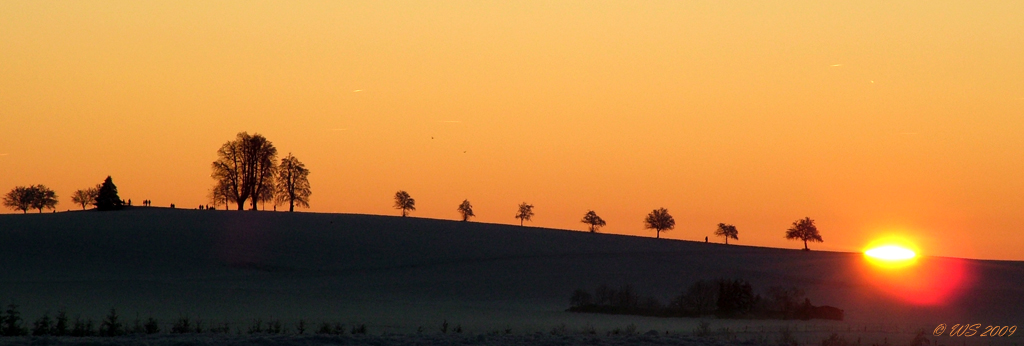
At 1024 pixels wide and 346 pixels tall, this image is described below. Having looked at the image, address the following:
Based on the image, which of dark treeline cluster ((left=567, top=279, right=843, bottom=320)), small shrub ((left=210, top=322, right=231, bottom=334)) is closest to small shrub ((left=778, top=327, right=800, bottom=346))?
small shrub ((left=210, top=322, right=231, bottom=334))

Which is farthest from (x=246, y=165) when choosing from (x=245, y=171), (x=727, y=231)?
(x=727, y=231)

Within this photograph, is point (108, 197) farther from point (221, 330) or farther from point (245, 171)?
point (221, 330)

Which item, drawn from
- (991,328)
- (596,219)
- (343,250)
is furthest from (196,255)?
(596,219)

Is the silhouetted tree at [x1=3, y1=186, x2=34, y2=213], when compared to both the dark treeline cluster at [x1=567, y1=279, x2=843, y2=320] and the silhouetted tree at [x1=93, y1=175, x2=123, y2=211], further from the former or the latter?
the dark treeline cluster at [x1=567, y1=279, x2=843, y2=320]

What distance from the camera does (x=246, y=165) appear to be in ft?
269

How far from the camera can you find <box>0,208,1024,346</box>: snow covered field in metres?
28.9

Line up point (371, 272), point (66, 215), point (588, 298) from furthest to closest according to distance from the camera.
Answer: point (66, 215), point (371, 272), point (588, 298)

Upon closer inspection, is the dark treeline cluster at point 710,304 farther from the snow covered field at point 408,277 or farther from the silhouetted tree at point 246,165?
the silhouetted tree at point 246,165

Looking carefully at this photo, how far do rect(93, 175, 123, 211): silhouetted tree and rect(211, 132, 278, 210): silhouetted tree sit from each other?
8170 millimetres

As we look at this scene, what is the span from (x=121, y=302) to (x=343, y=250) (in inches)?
852

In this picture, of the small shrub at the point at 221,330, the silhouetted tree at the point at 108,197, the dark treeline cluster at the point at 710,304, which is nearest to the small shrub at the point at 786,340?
A: the small shrub at the point at 221,330

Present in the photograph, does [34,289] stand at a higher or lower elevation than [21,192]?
lower

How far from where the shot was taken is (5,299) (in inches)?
1318

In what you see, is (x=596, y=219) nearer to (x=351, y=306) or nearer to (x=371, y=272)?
(x=371, y=272)
